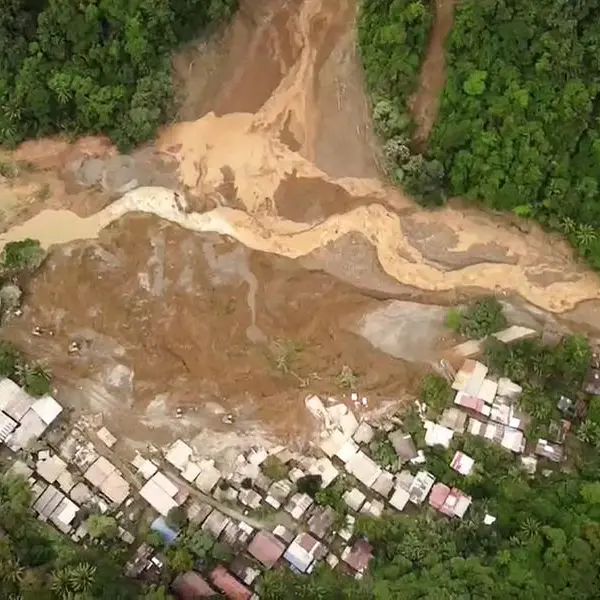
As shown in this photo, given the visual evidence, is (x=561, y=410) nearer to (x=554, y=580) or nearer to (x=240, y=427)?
(x=554, y=580)

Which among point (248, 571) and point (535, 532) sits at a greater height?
point (535, 532)

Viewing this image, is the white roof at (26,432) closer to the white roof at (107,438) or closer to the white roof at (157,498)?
the white roof at (107,438)

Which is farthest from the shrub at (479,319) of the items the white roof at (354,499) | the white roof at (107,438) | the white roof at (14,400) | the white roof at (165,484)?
the white roof at (14,400)

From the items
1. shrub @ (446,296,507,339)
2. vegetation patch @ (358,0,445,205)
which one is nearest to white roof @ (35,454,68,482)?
shrub @ (446,296,507,339)

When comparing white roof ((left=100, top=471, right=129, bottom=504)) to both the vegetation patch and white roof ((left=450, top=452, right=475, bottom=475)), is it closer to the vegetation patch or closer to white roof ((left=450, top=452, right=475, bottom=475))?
white roof ((left=450, top=452, right=475, bottom=475))

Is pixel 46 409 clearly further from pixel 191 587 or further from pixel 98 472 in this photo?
pixel 191 587

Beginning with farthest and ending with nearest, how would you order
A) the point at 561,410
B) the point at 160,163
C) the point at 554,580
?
the point at 160,163
the point at 561,410
the point at 554,580

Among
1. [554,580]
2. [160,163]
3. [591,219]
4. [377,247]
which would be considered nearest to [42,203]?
[160,163]
